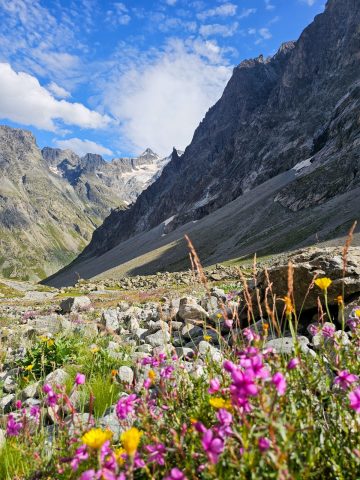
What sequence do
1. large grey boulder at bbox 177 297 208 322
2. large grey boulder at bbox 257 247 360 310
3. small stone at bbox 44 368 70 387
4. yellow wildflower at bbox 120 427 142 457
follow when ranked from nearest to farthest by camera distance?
yellow wildflower at bbox 120 427 142 457 → small stone at bbox 44 368 70 387 → large grey boulder at bbox 257 247 360 310 → large grey boulder at bbox 177 297 208 322

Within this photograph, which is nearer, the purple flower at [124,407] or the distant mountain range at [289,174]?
the purple flower at [124,407]

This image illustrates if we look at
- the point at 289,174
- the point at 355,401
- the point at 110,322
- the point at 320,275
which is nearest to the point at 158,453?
the point at 355,401

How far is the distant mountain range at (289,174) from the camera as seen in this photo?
72375 millimetres

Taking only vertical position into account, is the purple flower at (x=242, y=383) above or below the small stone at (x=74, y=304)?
above

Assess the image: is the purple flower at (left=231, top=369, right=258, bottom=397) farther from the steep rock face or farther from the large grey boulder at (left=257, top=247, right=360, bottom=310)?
the steep rock face

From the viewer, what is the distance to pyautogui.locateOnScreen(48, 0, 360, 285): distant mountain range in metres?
72.4

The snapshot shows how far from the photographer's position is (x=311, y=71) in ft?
568

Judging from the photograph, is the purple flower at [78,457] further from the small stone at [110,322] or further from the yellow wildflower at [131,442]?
the small stone at [110,322]

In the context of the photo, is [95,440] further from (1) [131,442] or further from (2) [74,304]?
(2) [74,304]

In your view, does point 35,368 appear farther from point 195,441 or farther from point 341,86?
point 341,86

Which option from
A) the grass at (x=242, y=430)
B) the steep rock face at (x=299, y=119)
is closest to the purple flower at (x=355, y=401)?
the grass at (x=242, y=430)

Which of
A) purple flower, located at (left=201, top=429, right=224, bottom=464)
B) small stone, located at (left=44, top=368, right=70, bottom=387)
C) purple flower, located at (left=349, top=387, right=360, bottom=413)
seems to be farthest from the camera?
small stone, located at (left=44, top=368, right=70, bottom=387)

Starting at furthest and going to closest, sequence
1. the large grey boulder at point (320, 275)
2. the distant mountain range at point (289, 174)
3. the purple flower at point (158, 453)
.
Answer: the distant mountain range at point (289, 174) → the large grey boulder at point (320, 275) → the purple flower at point (158, 453)

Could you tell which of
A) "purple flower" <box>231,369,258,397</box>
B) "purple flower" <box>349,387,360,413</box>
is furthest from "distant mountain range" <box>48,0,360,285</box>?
"purple flower" <box>231,369,258,397</box>
